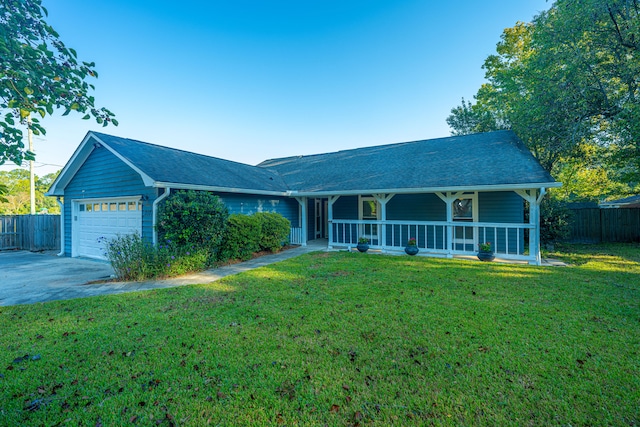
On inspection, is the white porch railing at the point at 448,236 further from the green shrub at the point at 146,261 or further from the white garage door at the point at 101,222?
Answer: the white garage door at the point at 101,222

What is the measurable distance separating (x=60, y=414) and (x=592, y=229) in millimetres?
18496

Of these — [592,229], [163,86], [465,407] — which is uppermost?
[163,86]

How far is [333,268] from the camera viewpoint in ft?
24.9

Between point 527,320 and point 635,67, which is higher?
point 635,67

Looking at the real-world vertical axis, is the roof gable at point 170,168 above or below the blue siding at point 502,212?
above

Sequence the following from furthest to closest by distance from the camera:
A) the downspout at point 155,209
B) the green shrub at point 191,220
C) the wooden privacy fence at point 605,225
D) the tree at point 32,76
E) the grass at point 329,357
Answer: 1. the wooden privacy fence at point 605,225
2. the downspout at point 155,209
3. the green shrub at point 191,220
4. the tree at point 32,76
5. the grass at point 329,357

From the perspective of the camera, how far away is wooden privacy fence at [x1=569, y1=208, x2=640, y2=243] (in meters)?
12.4

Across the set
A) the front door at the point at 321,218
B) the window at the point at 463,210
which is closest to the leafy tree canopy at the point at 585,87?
the window at the point at 463,210

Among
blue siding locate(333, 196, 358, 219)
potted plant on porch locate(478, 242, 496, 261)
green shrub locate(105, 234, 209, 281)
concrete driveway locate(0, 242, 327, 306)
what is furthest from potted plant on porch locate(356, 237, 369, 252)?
green shrub locate(105, 234, 209, 281)

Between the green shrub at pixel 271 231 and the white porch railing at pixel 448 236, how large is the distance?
1962 millimetres

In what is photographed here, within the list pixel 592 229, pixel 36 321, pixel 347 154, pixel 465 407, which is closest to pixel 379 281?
pixel 465 407

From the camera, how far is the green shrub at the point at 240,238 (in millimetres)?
8641

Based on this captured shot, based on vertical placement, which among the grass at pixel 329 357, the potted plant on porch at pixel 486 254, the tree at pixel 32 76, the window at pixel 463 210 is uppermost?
the tree at pixel 32 76

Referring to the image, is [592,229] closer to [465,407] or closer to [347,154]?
[347,154]
